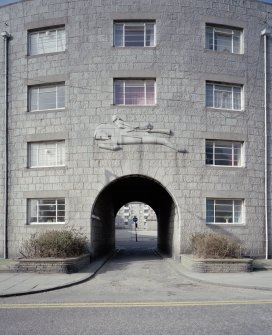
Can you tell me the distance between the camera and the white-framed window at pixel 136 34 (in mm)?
20391

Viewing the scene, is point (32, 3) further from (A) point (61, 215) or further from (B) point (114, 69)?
(A) point (61, 215)

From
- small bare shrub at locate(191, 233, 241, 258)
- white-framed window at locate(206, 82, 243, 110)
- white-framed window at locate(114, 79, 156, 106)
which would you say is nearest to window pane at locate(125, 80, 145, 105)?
white-framed window at locate(114, 79, 156, 106)

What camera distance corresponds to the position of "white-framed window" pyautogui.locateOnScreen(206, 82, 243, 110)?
20.6 metres

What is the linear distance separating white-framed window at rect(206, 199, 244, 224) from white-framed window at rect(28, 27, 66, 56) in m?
10.2

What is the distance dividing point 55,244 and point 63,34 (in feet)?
33.4

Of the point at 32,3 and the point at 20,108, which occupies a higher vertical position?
the point at 32,3

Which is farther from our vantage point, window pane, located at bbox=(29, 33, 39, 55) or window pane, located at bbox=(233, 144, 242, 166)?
window pane, located at bbox=(29, 33, 39, 55)

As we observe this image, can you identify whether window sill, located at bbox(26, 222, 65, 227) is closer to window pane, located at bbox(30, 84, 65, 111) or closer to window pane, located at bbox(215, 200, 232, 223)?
window pane, located at bbox(30, 84, 65, 111)

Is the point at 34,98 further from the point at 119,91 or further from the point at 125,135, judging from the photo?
the point at 125,135

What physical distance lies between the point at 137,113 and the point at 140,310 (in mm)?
11574

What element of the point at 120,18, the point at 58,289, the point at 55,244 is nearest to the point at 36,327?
the point at 58,289

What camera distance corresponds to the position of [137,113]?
19688mm

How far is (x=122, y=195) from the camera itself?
1153 inches

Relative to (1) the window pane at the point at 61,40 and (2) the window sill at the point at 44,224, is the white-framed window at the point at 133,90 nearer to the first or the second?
(1) the window pane at the point at 61,40
